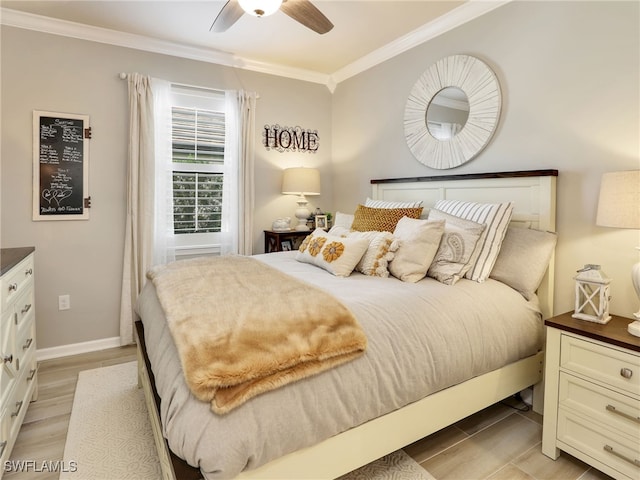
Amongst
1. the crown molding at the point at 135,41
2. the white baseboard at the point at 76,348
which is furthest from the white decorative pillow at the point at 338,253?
the crown molding at the point at 135,41

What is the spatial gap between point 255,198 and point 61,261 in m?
1.71

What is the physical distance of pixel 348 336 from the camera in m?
1.37

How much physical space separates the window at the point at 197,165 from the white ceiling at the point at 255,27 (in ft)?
1.38

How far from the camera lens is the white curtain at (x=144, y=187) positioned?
10.1 feet

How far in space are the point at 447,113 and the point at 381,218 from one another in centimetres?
96

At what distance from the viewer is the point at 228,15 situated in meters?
2.12

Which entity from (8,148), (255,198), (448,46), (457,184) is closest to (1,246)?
(8,148)

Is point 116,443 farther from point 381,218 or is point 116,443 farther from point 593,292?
point 593,292

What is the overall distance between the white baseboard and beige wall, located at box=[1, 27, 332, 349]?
0.03 metres

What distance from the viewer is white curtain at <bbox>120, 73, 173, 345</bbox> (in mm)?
3072

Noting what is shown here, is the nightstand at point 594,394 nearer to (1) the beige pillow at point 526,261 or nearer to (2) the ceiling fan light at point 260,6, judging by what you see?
(1) the beige pillow at point 526,261

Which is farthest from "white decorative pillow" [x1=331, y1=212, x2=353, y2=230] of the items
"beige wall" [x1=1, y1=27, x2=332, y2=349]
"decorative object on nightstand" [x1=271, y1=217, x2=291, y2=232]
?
"beige wall" [x1=1, y1=27, x2=332, y2=349]

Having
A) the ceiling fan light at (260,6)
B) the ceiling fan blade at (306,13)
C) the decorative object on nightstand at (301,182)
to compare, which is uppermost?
the ceiling fan blade at (306,13)

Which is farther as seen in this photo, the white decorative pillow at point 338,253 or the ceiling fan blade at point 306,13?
the white decorative pillow at point 338,253
